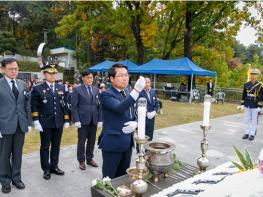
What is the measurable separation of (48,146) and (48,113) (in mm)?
585

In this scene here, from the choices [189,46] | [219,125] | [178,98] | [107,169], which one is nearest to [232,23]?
[189,46]

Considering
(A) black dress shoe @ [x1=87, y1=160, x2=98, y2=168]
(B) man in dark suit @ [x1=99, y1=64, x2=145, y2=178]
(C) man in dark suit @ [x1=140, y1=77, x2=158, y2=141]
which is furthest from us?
(C) man in dark suit @ [x1=140, y1=77, x2=158, y2=141]

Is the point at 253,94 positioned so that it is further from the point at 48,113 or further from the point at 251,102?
the point at 48,113

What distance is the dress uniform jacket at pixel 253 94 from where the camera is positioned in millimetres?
7812

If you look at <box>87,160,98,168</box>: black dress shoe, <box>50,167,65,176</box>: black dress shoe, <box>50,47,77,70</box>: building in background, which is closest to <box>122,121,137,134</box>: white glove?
<box>50,167,65,176</box>: black dress shoe

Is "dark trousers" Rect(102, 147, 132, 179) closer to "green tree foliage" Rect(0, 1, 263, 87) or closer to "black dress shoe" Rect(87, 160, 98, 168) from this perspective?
"black dress shoe" Rect(87, 160, 98, 168)

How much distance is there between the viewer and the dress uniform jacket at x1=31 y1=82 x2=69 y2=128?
4.69m

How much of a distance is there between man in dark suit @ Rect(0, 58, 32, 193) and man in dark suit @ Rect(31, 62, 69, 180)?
20 cm

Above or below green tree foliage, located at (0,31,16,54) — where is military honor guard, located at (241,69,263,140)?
below

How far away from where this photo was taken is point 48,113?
477 centimetres

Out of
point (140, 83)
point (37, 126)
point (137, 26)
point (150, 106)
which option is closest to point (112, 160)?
point (140, 83)

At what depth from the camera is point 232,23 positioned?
22.4 metres

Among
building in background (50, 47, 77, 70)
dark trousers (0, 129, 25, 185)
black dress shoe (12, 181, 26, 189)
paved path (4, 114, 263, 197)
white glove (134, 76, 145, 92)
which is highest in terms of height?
building in background (50, 47, 77, 70)

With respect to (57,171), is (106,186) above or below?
above
